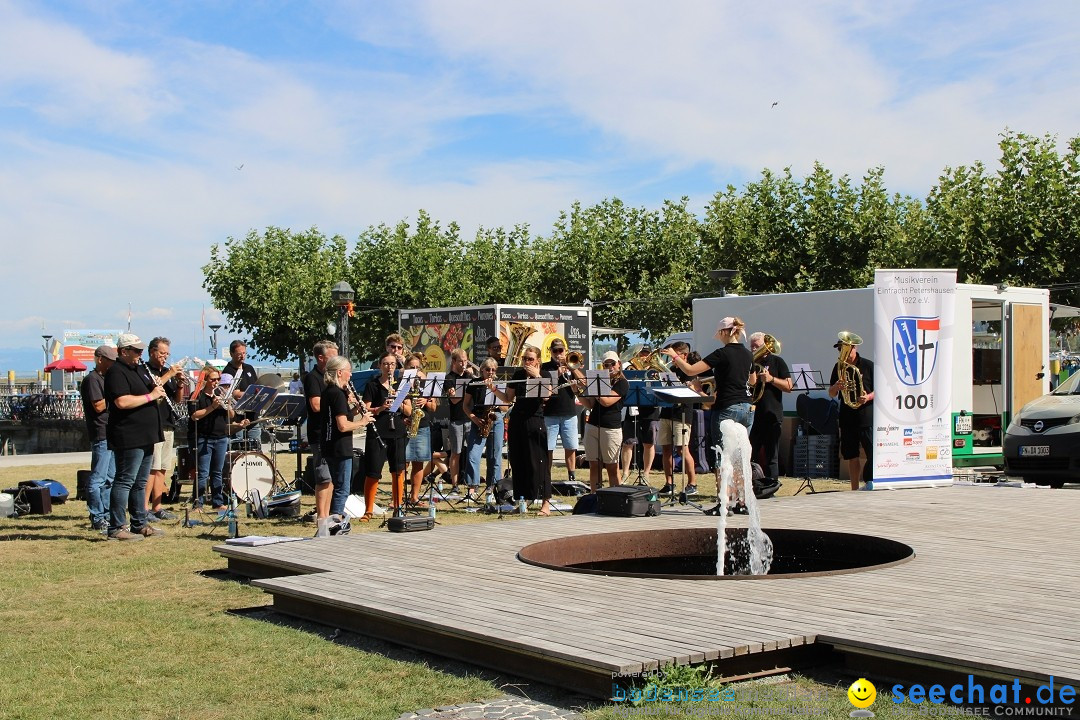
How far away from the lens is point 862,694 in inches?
186

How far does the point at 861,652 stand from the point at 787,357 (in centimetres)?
1197

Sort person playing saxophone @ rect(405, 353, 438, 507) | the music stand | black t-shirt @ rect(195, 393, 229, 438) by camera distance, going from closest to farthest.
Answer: person playing saxophone @ rect(405, 353, 438, 507), black t-shirt @ rect(195, 393, 229, 438), the music stand

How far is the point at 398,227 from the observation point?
1667 inches

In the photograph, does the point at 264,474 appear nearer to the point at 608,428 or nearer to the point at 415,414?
the point at 415,414

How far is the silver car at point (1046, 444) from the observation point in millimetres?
13820

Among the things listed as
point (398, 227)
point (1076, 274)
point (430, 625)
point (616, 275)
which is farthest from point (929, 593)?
point (398, 227)

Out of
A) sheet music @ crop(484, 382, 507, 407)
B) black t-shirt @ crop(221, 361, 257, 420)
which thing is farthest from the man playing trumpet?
black t-shirt @ crop(221, 361, 257, 420)

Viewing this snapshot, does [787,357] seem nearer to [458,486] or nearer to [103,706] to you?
[458,486]

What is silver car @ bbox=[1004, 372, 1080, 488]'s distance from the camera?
13.8 m

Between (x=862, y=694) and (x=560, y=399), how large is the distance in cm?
804

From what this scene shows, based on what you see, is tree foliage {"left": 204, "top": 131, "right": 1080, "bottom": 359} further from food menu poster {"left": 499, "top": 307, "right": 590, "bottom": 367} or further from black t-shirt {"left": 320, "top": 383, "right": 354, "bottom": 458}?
black t-shirt {"left": 320, "top": 383, "right": 354, "bottom": 458}

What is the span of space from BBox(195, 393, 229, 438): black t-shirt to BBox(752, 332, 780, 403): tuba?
5.78 meters

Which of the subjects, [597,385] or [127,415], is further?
[597,385]

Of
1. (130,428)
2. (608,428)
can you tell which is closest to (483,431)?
(608,428)
